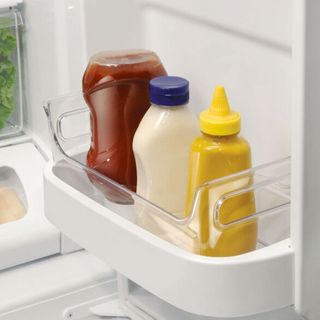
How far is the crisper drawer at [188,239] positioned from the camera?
70 cm

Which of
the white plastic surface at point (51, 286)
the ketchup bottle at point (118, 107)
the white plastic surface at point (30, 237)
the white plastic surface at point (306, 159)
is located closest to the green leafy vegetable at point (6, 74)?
the white plastic surface at point (30, 237)

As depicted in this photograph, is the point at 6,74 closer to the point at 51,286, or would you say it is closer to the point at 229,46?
the point at 51,286

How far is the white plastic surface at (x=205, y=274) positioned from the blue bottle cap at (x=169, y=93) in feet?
0.40

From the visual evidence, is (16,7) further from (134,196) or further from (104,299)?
(134,196)

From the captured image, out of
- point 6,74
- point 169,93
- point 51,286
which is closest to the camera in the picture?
point 169,93

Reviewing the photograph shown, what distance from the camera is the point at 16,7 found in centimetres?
134

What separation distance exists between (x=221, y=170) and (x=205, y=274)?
100 millimetres

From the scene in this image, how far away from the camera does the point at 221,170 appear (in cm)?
73

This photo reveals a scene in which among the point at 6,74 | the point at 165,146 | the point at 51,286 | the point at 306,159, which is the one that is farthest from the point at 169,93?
the point at 6,74

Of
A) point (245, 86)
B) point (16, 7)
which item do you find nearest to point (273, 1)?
point (245, 86)

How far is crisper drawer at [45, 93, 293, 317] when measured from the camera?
697 mm

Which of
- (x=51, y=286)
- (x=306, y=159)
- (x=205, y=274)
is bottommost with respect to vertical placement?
(x=51, y=286)

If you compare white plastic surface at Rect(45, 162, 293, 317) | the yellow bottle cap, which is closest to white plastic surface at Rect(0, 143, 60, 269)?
white plastic surface at Rect(45, 162, 293, 317)

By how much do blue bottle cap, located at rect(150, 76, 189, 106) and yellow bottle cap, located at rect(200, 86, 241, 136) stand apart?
0.15 ft
